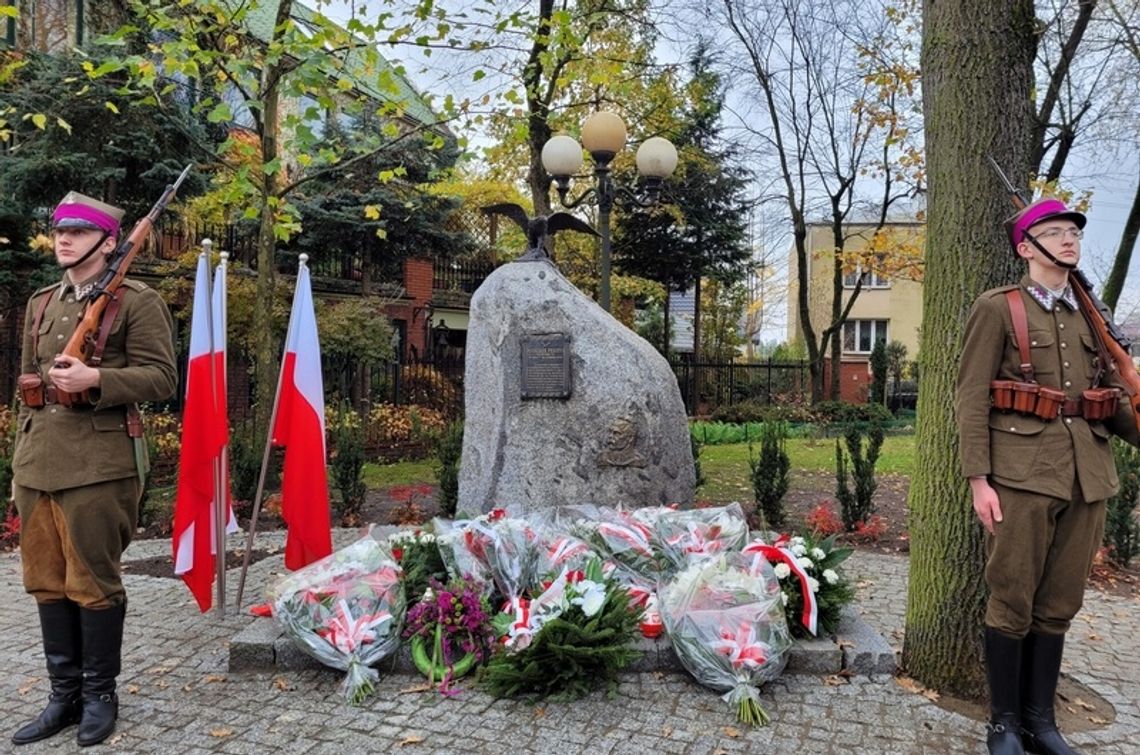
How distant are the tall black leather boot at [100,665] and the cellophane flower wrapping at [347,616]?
2.45 ft

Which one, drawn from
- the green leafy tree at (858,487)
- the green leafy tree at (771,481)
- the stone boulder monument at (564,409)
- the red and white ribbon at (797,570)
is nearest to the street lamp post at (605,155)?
the green leafy tree at (771,481)

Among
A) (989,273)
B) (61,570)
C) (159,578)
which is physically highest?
(989,273)

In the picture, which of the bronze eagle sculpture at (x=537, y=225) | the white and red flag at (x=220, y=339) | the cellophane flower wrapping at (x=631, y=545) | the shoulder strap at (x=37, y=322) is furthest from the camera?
the bronze eagle sculpture at (x=537, y=225)

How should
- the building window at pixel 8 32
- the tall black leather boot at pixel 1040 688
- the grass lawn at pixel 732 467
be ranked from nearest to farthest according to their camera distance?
the tall black leather boot at pixel 1040 688
the building window at pixel 8 32
the grass lawn at pixel 732 467

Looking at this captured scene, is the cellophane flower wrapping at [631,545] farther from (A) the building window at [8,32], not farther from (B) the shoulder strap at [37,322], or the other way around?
(A) the building window at [8,32]

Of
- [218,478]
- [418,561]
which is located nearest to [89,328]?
[218,478]

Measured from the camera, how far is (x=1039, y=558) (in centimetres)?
299

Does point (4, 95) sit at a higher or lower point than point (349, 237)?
higher

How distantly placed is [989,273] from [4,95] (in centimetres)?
1108

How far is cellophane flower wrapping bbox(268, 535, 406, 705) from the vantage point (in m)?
3.75

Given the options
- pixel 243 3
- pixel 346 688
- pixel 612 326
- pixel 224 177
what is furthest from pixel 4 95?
pixel 346 688

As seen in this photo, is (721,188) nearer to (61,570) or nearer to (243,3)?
(243,3)

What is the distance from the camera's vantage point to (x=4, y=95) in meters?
9.66

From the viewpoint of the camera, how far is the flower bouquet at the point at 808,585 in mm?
3934
